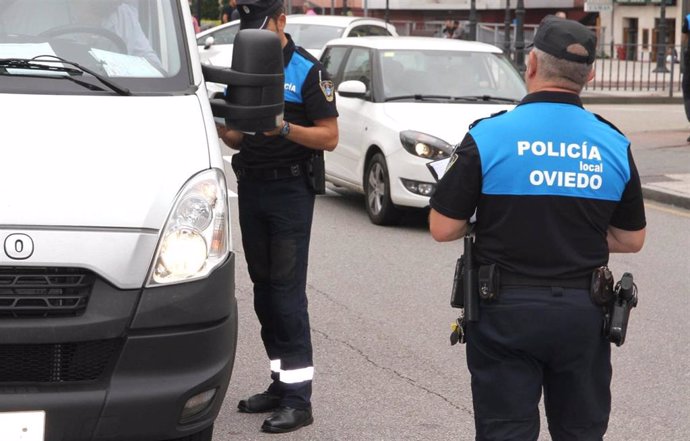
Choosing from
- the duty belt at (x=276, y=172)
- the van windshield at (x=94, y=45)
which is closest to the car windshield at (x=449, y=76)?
the duty belt at (x=276, y=172)

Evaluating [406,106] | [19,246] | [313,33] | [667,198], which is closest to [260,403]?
[19,246]

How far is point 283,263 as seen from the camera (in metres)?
5.76

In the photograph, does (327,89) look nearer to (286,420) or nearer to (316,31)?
(286,420)

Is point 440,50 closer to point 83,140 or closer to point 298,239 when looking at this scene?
point 298,239

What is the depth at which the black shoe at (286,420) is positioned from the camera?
5.77 metres

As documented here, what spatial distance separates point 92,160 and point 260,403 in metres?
1.97

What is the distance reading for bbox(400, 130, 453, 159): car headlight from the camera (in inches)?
433

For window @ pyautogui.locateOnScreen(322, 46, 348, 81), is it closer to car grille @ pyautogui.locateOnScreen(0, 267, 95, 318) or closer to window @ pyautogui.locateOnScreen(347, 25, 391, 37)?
window @ pyautogui.locateOnScreen(347, 25, 391, 37)

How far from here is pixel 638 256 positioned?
10.4 metres

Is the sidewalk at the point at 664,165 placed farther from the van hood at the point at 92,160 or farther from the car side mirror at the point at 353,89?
the van hood at the point at 92,160

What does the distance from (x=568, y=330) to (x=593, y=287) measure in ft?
0.51

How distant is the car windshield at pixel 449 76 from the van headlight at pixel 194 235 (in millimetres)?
7366

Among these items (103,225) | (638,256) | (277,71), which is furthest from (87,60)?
(638,256)

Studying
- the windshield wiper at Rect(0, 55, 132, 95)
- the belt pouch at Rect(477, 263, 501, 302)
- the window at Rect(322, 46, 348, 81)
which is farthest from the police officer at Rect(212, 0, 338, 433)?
the window at Rect(322, 46, 348, 81)
